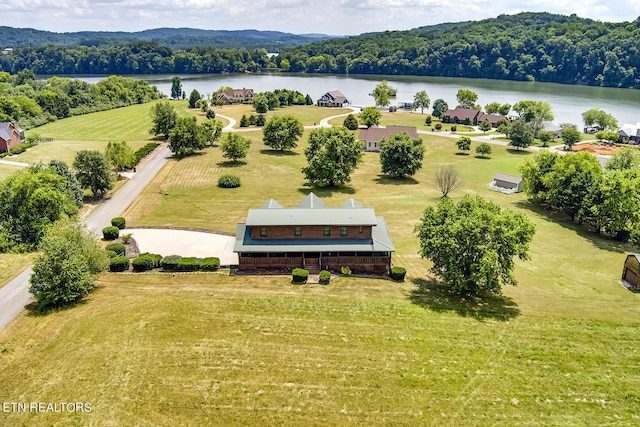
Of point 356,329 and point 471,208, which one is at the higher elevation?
point 471,208

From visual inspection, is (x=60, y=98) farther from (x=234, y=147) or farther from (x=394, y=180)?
(x=394, y=180)

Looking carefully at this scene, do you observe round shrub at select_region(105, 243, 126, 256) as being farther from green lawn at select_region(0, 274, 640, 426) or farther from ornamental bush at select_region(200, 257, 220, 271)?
ornamental bush at select_region(200, 257, 220, 271)

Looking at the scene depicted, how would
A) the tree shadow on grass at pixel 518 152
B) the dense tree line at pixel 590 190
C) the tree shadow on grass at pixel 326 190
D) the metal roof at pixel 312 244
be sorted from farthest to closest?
the tree shadow on grass at pixel 518 152
the tree shadow on grass at pixel 326 190
the dense tree line at pixel 590 190
the metal roof at pixel 312 244

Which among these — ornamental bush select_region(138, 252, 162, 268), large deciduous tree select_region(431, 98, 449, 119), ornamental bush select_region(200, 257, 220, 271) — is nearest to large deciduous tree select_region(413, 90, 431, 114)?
large deciduous tree select_region(431, 98, 449, 119)

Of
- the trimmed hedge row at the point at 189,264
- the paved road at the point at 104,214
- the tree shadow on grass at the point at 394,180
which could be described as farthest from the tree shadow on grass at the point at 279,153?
the trimmed hedge row at the point at 189,264

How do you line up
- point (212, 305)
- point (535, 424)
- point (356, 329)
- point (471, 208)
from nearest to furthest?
1. point (535, 424)
2. point (356, 329)
3. point (212, 305)
4. point (471, 208)

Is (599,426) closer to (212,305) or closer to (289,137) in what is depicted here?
(212,305)

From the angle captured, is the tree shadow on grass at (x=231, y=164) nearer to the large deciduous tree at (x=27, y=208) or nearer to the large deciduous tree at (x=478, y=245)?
the large deciduous tree at (x=27, y=208)

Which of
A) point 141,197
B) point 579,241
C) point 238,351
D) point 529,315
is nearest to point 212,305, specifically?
point 238,351
